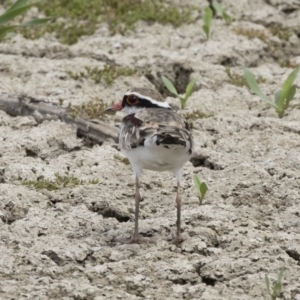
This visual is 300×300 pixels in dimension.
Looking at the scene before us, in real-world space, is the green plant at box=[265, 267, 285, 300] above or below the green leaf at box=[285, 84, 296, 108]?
above

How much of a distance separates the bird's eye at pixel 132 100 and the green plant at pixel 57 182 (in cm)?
79

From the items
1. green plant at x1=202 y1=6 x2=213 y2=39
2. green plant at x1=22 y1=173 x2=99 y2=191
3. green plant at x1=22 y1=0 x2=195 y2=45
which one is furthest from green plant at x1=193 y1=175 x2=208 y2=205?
green plant at x1=22 y1=0 x2=195 y2=45

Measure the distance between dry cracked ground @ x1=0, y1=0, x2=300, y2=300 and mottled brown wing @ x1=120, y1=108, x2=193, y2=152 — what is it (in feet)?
2.05

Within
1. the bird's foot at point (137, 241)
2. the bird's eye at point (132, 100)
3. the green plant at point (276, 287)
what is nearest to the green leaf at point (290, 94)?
the bird's eye at point (132, 100)

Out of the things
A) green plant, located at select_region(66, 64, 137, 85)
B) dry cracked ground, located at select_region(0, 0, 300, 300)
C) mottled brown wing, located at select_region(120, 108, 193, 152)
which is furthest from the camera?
green plant, located at select_region(66, 64, 137, 85)

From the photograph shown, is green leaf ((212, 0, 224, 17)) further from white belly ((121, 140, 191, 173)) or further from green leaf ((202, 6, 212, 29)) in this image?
white belly ((121, 140, 191, 173))

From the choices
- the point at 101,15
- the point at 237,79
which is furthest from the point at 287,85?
the point at 101,15

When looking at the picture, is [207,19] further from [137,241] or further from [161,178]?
[137,241]

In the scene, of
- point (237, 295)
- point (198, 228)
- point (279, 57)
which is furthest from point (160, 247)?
point (279, 57)

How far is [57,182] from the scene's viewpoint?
20.4 ft

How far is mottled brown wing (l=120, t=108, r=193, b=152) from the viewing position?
493 centimetres

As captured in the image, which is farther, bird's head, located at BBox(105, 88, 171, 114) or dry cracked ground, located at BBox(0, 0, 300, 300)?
bird's head, located at BBox(105, 88, 171, 114)

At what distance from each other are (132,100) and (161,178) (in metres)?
0.89

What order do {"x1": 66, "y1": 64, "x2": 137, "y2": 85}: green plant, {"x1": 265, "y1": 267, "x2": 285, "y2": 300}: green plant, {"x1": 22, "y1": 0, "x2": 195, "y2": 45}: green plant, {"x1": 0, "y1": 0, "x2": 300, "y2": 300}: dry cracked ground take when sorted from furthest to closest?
{"x1": 22, "y1": 0, "x2": 195, "y2": 45}: green plant, {"x1": 66, "y1": 64, "x2": 137, "y2": 85}: green plant, {"x1": 0, "y1": 0, "x2": 300, "y2": 300}: dry cracked ground, {"x1": 265, "y1": 267, "x2": 285, "y2": 300}: green plant
